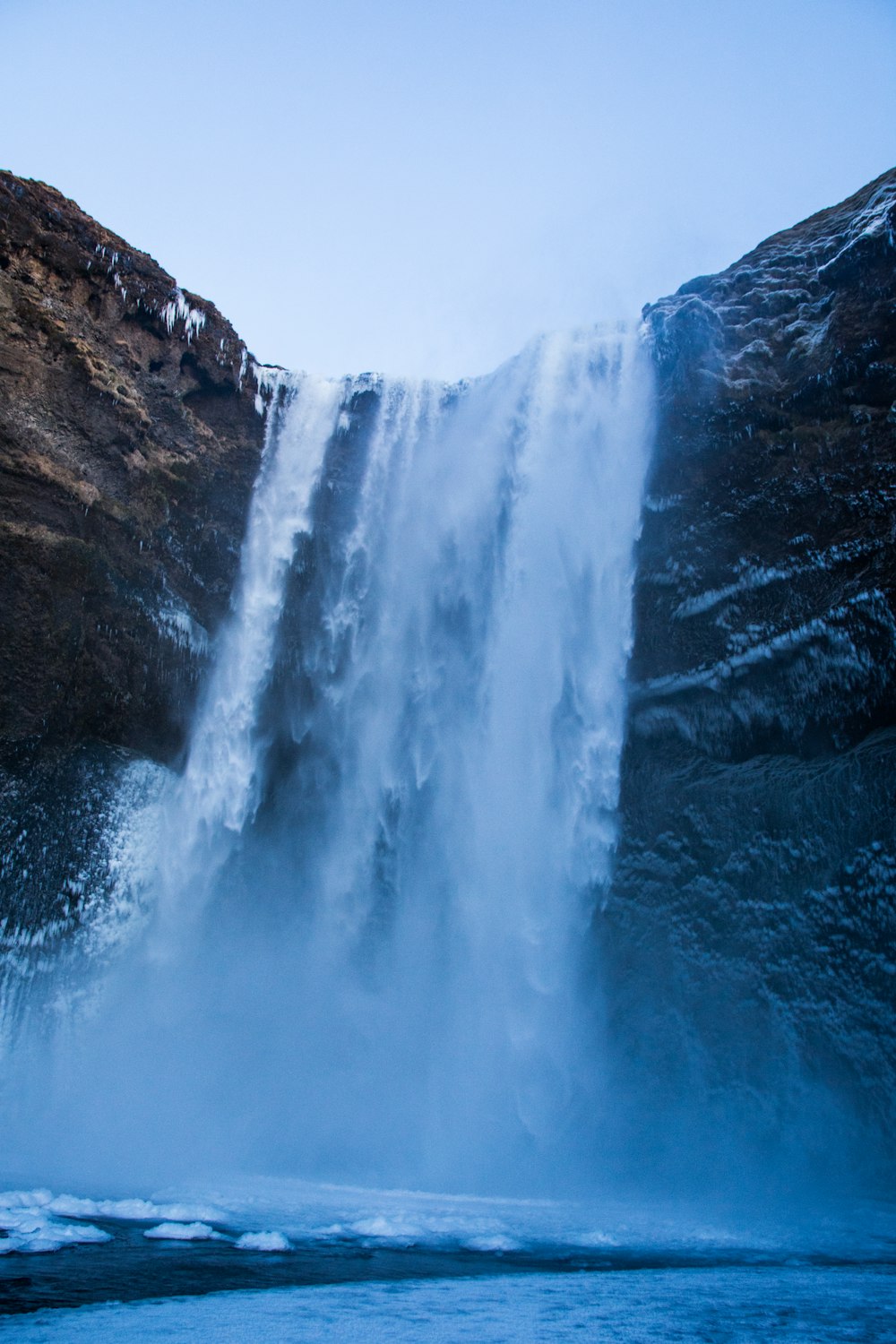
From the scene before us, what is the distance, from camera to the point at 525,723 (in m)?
11.7

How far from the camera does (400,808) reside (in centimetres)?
1220

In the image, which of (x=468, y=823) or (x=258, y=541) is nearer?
→ (x=468, y=823)

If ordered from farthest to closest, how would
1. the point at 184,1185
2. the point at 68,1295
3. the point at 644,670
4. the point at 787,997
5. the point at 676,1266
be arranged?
the point at 644,670
the point at 787,997
the point at 184,1185
the point at 676,1266
the point at 68,1295

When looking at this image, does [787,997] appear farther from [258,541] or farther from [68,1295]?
[258,541]

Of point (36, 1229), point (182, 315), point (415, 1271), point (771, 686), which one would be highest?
point (182, 315)

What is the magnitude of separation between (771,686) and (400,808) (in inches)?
205

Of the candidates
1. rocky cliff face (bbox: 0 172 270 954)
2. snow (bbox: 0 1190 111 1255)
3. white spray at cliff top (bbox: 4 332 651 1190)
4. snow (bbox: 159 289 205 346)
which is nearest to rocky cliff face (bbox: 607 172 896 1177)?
white spray at cliff top (bbox: 4 332 651 1190)

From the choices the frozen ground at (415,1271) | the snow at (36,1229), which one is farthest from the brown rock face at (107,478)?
the frozen ground at (415,1271)

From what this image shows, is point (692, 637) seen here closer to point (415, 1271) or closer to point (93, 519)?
point (415, 1271)

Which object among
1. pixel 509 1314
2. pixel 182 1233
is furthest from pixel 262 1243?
pixel 509 1314

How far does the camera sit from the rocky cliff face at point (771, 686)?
9.55m

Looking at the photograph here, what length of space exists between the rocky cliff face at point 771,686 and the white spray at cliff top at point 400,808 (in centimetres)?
57

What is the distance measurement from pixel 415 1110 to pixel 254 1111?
76.5 inches

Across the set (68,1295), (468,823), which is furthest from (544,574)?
(68,1295)
